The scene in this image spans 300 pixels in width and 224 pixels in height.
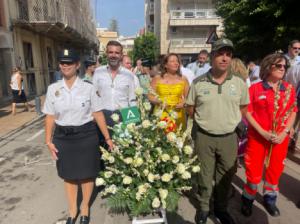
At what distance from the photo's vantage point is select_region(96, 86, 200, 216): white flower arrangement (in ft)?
6.75

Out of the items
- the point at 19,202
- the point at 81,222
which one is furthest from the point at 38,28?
the point at 81,222

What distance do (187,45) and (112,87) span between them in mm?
31544

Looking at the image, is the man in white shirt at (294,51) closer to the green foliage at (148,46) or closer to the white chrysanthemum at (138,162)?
the white chrysanthemum at (138,162)

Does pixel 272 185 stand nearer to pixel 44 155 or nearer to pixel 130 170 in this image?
pixel 130 170

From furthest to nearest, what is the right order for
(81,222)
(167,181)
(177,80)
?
A: (177,80)
(81,222)
(167,181)

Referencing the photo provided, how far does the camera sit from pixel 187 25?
33.2m

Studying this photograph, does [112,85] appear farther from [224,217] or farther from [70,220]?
[224,217]

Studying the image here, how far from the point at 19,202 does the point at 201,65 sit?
4.77 meters

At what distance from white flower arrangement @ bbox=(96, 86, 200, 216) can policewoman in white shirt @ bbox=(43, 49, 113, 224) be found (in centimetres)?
56

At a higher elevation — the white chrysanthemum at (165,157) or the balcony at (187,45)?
the balcony at (187,45)

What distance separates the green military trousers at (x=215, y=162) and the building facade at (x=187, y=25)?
30732mm

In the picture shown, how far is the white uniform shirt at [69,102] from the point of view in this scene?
2.53 metres

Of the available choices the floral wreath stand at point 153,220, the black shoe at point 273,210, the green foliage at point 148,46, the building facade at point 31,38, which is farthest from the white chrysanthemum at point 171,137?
the green foliage at point 148,46

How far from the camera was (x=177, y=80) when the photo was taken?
11.3 feet
